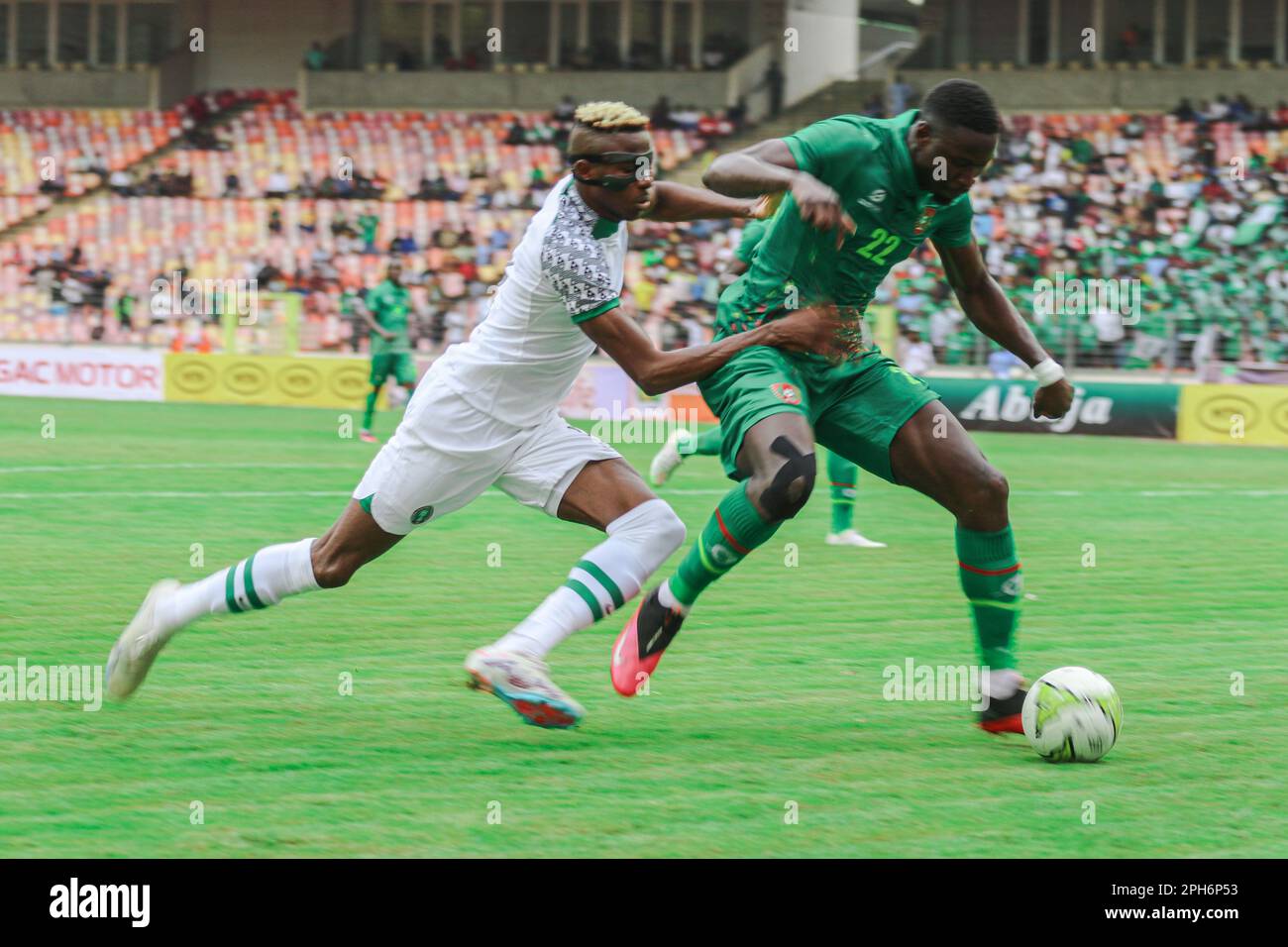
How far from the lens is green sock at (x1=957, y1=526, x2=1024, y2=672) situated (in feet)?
19.6

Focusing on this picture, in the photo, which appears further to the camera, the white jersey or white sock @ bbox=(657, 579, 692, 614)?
white sock @ bbox=(657, 579, 692, 614)

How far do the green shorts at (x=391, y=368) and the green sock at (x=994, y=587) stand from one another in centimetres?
1559

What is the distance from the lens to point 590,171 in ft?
18.1

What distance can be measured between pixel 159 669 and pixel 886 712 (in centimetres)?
282

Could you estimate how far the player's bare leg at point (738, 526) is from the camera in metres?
5.80

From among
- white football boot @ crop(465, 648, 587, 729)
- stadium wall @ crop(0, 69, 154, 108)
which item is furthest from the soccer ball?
stadium wall @ crop(0, 69, 154, 108)

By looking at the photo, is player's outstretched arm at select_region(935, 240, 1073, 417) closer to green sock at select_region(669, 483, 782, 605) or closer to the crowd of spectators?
green sock at select_region(669, 483, 782, 605)

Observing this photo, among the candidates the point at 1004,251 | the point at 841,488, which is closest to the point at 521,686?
the point at 841,488

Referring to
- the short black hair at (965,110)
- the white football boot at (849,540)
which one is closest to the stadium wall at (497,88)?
the white football boot at (849,540)

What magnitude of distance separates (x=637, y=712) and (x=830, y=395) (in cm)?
132

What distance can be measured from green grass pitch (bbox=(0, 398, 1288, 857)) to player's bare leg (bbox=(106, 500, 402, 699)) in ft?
0.82

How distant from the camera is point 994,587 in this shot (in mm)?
5980

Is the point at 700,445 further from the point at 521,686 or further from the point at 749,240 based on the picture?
the point at 521,686

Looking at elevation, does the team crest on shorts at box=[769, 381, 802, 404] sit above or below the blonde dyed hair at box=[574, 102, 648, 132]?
below
